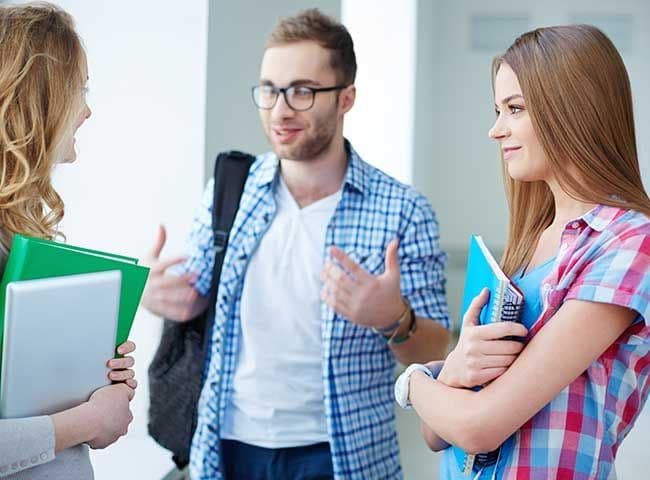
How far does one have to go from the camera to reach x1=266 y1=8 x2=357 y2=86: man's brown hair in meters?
2.48

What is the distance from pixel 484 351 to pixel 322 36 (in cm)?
136

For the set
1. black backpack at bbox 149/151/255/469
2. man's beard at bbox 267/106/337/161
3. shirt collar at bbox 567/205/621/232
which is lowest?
black backpack at bbox 149/151/255/469

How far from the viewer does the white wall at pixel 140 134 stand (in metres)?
2.98

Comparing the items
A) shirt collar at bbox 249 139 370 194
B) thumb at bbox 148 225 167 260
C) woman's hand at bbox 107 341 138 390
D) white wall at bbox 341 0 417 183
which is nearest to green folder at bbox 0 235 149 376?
woman's hand at bbox 107 341 138 390

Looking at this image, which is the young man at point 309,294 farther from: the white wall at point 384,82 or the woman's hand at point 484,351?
the white wall at point 384,82

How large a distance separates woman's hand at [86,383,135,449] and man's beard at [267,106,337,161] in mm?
1086

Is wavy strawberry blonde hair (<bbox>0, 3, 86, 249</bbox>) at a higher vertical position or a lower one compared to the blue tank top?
higher

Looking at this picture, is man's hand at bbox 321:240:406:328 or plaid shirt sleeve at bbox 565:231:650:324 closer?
plaid shirt sleeve at bbox 565:231:650:324

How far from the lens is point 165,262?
2324mm

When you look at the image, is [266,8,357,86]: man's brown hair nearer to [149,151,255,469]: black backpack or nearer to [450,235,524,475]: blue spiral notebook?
[149,151,255,469]: black backpack

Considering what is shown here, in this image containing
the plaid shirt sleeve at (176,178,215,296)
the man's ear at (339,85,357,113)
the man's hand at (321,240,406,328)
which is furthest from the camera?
the man's ear at (339,85,357,113)

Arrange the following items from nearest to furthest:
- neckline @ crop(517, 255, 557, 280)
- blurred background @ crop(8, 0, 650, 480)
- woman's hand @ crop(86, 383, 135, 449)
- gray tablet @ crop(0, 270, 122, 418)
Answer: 1. gray tablet @ crop(0, 270, 122, 418)
2. woman's hand @ crop(86, 383, 135, 449)
3. neckline @ crop(517, 255, 557, 280)
4. blurred background @ crop(8, 0, 650, 480)

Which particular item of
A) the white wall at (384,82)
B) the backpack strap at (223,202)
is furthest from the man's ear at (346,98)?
the white wall at (384,82)

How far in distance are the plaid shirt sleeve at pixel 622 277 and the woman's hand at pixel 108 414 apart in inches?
29.0
